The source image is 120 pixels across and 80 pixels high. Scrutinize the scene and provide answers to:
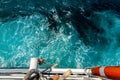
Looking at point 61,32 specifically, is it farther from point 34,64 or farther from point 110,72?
point 110,72

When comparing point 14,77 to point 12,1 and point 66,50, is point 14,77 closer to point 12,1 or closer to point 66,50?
point 66,50

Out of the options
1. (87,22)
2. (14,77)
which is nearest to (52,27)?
(87,22)

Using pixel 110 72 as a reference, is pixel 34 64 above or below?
above

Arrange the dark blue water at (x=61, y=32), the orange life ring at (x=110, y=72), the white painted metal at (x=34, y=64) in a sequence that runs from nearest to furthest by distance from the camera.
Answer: the orange life ring at (x=110, y=72) → the white painted metal at (x=34, y=64) → the dark blue water at (x=61, y=32)

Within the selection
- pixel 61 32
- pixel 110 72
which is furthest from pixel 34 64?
pixel 61 32

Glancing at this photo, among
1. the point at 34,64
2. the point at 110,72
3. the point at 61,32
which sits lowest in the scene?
the point at 110,72

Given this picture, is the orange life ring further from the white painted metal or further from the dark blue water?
the dark blue water

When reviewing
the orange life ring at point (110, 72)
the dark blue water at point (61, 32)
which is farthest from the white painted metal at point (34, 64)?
the dark blue water at point (61, 32)

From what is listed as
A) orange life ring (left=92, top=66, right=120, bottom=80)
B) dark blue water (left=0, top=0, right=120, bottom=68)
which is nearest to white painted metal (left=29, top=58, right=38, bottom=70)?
orange life ring (left=92, top=66, right=120, bottom=80)

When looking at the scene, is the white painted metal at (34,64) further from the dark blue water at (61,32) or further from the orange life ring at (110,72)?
the dark blue water at (61,32)
